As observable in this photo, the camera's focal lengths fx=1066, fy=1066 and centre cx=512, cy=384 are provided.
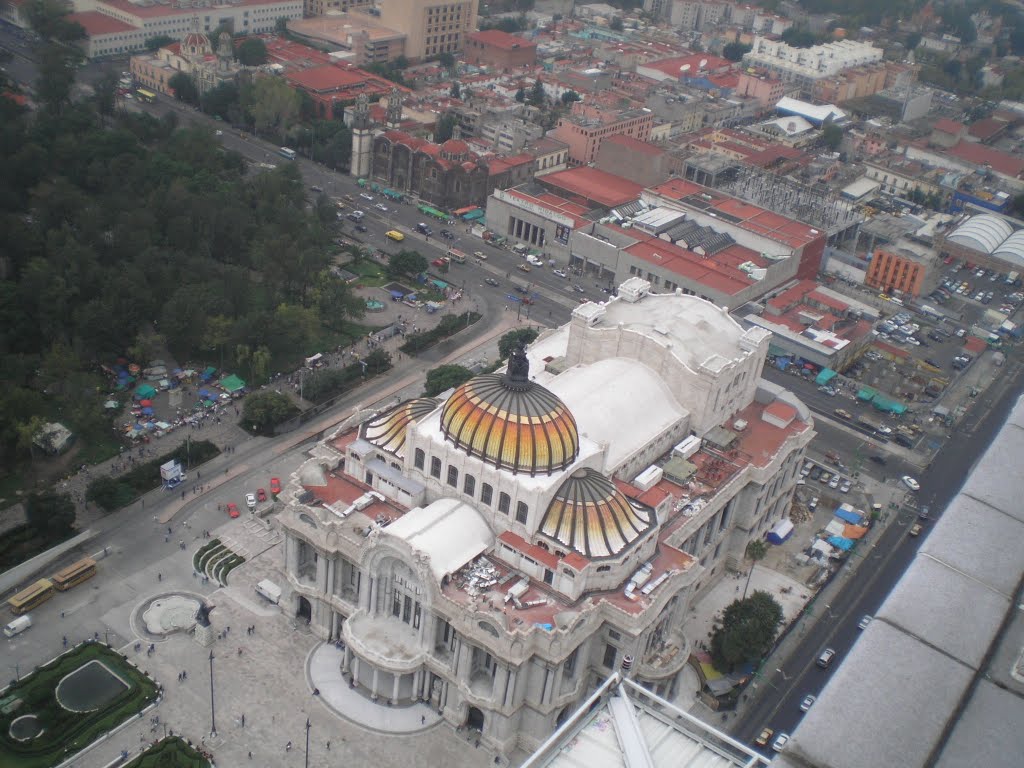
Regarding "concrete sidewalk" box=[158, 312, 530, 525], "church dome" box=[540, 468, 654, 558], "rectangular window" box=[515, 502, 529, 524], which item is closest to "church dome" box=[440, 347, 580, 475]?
"church dome" box=[540, 468, 654, 558]

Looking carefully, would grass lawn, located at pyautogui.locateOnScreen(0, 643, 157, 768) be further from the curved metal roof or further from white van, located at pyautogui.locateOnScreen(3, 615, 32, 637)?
the curved metal roof

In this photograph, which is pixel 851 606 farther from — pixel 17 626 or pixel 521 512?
pixel 17 626

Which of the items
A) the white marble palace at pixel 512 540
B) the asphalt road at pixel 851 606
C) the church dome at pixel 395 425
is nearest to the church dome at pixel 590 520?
the white marble palace at pixel 512 540

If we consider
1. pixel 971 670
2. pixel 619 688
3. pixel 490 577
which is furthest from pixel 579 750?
pixel 490 577

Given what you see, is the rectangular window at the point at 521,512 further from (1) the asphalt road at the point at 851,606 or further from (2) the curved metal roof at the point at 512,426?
(1) the asphalt road at the point at 851,606

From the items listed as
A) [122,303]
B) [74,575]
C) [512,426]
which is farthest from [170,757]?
[122,303]

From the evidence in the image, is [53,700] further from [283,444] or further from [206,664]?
[283,444]

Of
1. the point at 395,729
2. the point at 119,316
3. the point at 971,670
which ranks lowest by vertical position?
the point at 395,729
